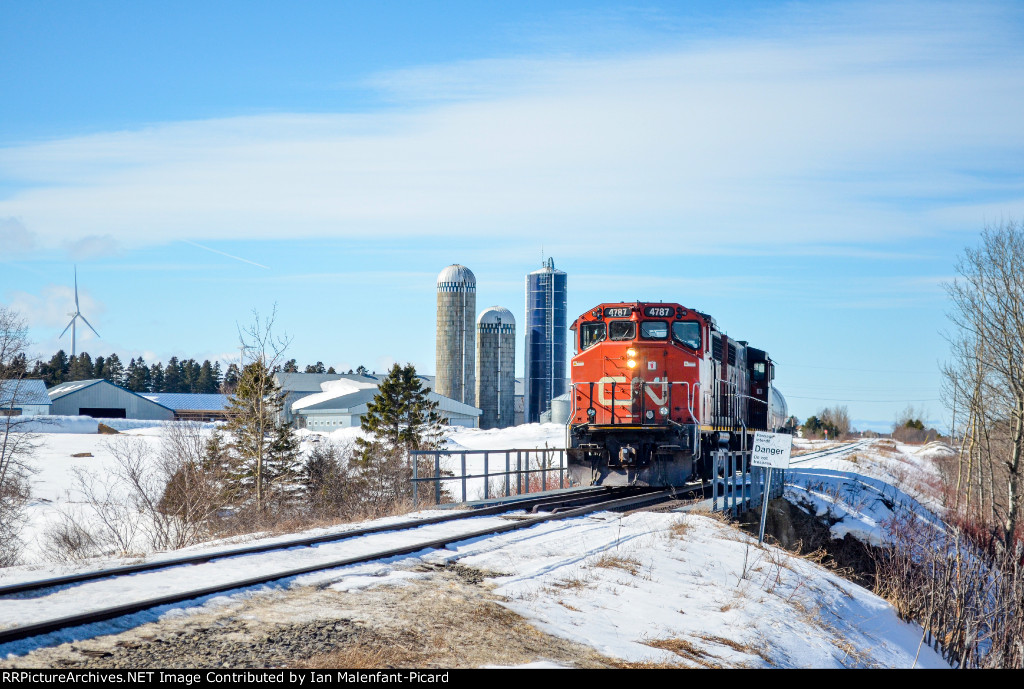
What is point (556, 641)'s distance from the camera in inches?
325

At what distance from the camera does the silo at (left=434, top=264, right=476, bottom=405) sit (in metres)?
82.6

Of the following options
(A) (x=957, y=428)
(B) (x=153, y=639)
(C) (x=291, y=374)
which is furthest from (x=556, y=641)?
(C) (x=291, y=374)

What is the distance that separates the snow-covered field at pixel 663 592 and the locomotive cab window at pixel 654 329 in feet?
23.6

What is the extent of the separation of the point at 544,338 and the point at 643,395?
6544 cm

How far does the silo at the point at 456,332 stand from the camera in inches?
3250

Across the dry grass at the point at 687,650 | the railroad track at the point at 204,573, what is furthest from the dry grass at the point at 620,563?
the dry grass at the point at 687,650

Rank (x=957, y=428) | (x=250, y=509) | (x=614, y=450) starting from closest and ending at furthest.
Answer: (x=614, y=450) → (x=250, y=509) → (x=957, y=428)

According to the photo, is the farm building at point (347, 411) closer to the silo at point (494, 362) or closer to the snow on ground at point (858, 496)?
the silo at point (494, 362)

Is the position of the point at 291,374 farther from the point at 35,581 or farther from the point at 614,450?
the point at 35,581

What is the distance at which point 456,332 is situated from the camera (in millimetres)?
82688

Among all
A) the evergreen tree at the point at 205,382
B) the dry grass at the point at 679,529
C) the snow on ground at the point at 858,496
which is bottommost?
the snow on ground at the point at 858,496

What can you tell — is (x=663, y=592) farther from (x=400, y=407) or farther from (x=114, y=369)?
(x=114, y=369)
